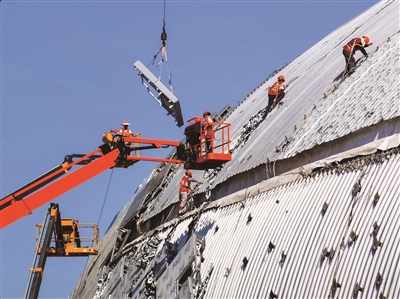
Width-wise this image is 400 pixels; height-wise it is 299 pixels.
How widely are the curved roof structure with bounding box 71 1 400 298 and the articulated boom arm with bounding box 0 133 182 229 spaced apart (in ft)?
11.9

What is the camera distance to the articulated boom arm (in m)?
29.8

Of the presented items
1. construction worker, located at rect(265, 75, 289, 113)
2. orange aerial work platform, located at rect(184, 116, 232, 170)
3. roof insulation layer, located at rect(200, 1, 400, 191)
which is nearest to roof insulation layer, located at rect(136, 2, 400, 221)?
roof insulation layer, located at rect(200, 1, 400, 191)

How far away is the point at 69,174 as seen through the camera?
31094 millimetres

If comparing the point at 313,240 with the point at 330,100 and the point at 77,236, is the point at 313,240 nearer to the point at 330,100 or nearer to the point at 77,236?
the point at 330,100

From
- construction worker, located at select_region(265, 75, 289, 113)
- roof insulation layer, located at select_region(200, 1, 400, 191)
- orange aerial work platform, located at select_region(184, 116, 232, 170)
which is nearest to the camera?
roof insulation layer, located at select_region(200, 1, 400, 191)

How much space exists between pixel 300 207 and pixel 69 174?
32.0ft

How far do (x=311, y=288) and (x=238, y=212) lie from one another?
7785mm

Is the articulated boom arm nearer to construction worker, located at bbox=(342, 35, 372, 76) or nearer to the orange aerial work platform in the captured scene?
the orange aerial work platform

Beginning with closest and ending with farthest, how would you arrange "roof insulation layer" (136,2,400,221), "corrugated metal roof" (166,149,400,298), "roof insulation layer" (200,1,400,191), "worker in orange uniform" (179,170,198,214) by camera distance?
1. "corrugated metal roof" (166,149,400,298)
2. "roof insulation layer" (136,2,400,221)
3. "roof insulation layer" (200,1,400,191)
4. "worker in orange uniform" (179,170,198,214)

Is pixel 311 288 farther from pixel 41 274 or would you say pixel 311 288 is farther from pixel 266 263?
pixel 41 274

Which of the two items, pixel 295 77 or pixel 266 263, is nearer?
pixel 266 263

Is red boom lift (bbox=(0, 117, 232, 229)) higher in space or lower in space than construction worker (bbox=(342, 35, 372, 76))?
lower

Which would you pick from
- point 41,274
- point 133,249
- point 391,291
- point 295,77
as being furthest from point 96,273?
point 391,291

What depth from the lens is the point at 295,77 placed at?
41.7m
